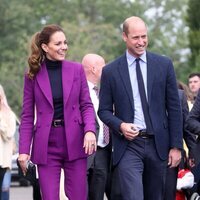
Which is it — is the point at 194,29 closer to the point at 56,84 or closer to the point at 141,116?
the point at 141,116

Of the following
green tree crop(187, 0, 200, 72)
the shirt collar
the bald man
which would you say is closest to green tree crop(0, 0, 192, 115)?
green tree crop(187, 0, 200, 72)

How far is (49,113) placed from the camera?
9.04 metres

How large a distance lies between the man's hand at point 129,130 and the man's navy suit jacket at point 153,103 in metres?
0.12

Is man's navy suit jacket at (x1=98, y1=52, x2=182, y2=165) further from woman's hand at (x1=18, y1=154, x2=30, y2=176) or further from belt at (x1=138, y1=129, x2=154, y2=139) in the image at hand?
woman's hand at (x1=18, y1=154, x2=30, y2=176)

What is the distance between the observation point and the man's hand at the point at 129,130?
9.00m

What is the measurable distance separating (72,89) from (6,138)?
6.02 meters

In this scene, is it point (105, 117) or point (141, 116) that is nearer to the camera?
point (141, 116)

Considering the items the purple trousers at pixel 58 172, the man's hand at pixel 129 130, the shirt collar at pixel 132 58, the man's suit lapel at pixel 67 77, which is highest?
the shirt collar at pixel 132 58

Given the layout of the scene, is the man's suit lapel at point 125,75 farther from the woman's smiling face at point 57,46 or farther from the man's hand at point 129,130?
the woman's smiling face at point 57,46

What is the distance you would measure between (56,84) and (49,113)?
0.31 metres

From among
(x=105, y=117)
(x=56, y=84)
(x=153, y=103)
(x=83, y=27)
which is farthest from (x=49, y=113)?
(x=83, y=27)

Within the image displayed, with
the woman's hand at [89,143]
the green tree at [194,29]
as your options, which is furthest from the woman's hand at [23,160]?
the green tree at [194,29]

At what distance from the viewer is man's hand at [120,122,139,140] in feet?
29.5

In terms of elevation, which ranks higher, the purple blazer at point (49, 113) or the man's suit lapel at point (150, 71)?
the man's suit lapel at point (150, 71)
